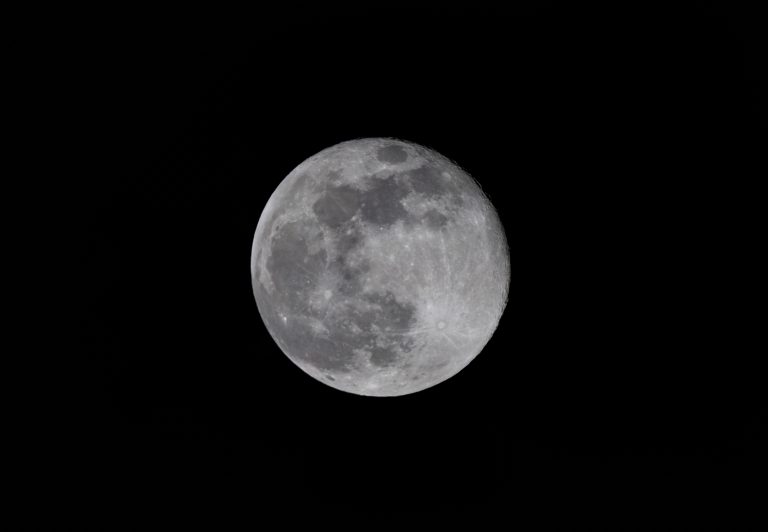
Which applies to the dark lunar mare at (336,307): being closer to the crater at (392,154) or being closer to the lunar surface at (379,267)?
the lunar surface at (379,267)

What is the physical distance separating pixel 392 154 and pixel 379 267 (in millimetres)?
995

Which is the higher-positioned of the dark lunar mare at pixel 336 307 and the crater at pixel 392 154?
the crater at pixel 392 154

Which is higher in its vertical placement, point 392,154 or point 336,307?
point 392,154

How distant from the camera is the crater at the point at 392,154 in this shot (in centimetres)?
446

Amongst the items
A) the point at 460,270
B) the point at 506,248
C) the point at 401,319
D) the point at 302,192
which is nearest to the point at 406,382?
the point at 401,319

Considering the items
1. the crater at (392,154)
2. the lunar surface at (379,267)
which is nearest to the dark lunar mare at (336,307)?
the lunar surface at (379,267)

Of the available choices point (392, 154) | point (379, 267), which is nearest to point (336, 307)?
point (379, 267)

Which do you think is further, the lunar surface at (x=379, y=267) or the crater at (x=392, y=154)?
the crater at (x=392, y=154)

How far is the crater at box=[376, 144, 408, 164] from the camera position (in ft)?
14.6

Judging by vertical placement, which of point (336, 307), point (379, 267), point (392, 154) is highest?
point (392, 154)

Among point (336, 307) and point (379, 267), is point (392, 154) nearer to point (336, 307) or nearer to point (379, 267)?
point (379, 267)

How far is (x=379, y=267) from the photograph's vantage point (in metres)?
4.09

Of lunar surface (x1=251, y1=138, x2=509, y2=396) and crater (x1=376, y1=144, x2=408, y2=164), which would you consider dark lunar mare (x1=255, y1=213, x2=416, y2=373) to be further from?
crater (x1=376, y1=144, x2=408, y2=164)

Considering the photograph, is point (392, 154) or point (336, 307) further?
point (392, 154)
